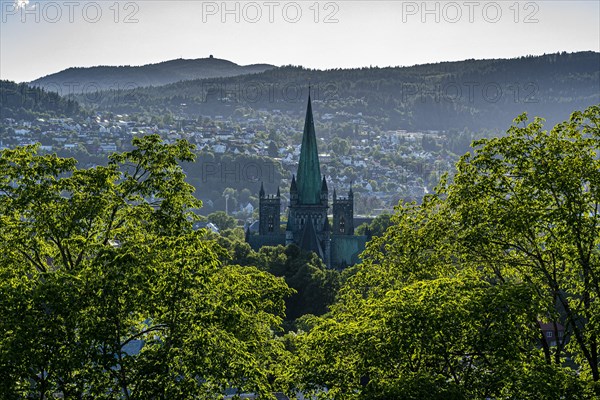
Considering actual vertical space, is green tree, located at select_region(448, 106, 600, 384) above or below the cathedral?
above

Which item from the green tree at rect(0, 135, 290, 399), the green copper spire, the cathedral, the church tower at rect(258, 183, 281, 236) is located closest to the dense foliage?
the green tree at rect(0, 135, 290, 399)

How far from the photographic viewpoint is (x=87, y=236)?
74.0 ft

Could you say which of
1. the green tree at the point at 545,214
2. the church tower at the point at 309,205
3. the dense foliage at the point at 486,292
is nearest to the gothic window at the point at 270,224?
the church tower at the point at 309,205

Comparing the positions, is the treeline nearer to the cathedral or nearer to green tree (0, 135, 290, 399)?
green tree (0, 135, 290, 399)

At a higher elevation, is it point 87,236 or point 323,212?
point 87,236

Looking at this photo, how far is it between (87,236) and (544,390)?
1035 cm

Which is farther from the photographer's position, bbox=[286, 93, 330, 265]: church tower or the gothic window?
the gothic window

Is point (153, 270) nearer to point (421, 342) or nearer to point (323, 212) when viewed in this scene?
point (421, 342)

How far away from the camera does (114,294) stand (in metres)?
19.4

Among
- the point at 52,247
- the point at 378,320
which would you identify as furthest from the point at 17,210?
the point at 378,320

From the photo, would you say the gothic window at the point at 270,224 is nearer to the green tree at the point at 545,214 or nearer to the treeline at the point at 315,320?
the treeline at the point at 315,320

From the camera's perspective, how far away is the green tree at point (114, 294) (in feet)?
62.4

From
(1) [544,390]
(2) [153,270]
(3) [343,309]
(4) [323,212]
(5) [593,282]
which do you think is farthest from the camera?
(4) [323,212]

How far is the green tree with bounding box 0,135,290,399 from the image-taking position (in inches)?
749
